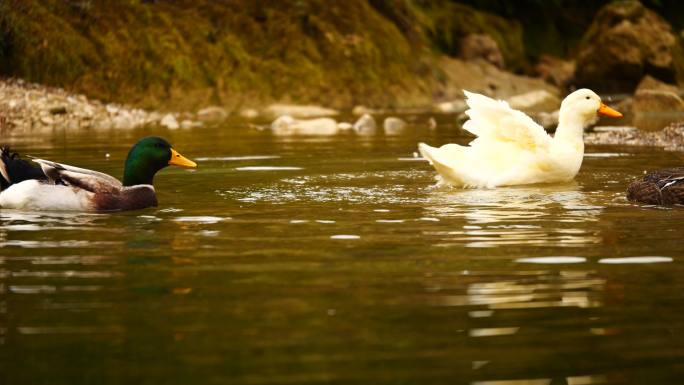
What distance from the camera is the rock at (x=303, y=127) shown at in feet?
73.5

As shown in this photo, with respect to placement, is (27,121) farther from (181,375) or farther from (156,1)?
(181,375)

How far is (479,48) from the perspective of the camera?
38.3m

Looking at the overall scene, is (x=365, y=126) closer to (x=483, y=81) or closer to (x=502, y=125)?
(x=502, y=125)

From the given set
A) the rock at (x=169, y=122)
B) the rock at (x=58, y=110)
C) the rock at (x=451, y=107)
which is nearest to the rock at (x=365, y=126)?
the rock at (x=169, y=122)

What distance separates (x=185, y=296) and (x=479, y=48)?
108 feet

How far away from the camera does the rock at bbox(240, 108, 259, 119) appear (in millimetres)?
28744

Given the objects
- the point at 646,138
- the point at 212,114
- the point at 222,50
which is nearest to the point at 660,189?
the point at 646,138

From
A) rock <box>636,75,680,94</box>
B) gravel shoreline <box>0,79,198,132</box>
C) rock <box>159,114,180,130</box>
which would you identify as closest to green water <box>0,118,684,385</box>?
rock <box>159,114,180,130</box>

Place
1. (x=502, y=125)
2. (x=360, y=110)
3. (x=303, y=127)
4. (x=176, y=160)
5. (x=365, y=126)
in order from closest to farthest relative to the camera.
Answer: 1. (x=176, y=160)
2. (x=502, y=125)
3. (x=365, y=126)
4. (x=303, y=127)
5. (x=360, y=110)

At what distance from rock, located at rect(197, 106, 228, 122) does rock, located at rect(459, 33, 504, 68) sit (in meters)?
11.7

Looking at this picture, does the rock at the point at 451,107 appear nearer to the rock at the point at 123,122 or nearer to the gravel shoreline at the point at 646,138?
the rock at the point at 123,122

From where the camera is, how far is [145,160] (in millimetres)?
10617

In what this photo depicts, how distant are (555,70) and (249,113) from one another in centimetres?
1506

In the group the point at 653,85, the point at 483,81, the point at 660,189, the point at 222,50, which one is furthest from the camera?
the point at 483,81
